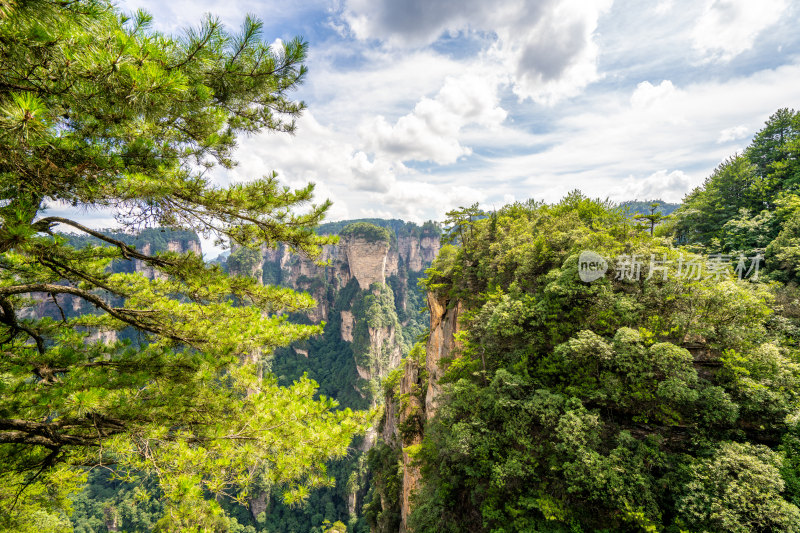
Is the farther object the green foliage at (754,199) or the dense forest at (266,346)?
the green foliage at (754,199)

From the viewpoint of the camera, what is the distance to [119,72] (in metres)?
2.27

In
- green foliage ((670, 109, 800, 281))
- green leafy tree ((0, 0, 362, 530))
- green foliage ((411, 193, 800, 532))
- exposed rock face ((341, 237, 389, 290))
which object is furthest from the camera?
exposed rock face ((341, 237, 389, 290))

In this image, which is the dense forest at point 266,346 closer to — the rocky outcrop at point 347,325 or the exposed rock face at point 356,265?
the exposed rock face at point 356,265

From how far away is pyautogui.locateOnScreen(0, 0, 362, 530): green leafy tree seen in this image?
2287mm

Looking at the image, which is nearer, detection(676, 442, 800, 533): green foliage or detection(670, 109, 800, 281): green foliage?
detection(676, 442, 800, 533): green foliage

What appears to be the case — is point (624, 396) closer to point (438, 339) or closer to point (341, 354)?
point (438, 339)

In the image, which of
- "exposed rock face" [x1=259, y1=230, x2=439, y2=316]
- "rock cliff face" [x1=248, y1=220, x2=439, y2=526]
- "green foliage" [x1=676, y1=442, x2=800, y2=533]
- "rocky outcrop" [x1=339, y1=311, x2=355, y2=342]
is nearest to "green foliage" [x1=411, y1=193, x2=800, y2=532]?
"green foliage" [x1=676, y1=442, x2=800, y2=533]

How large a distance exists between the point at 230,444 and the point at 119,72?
14.4 ft

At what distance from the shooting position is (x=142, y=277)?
16.4 ft

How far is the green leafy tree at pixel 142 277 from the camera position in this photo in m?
2.29

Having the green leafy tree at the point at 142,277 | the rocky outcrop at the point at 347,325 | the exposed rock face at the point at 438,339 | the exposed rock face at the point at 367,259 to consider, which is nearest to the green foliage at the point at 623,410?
the exposed rock face at the point at 438,339

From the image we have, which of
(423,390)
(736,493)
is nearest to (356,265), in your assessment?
(423,390)

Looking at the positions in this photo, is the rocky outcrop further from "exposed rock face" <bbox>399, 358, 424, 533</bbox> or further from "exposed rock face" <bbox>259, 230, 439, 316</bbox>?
"exposed rock face" <bbox>399, 358, 424, 533</bbox>

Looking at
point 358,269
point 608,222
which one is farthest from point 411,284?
point 608,222
